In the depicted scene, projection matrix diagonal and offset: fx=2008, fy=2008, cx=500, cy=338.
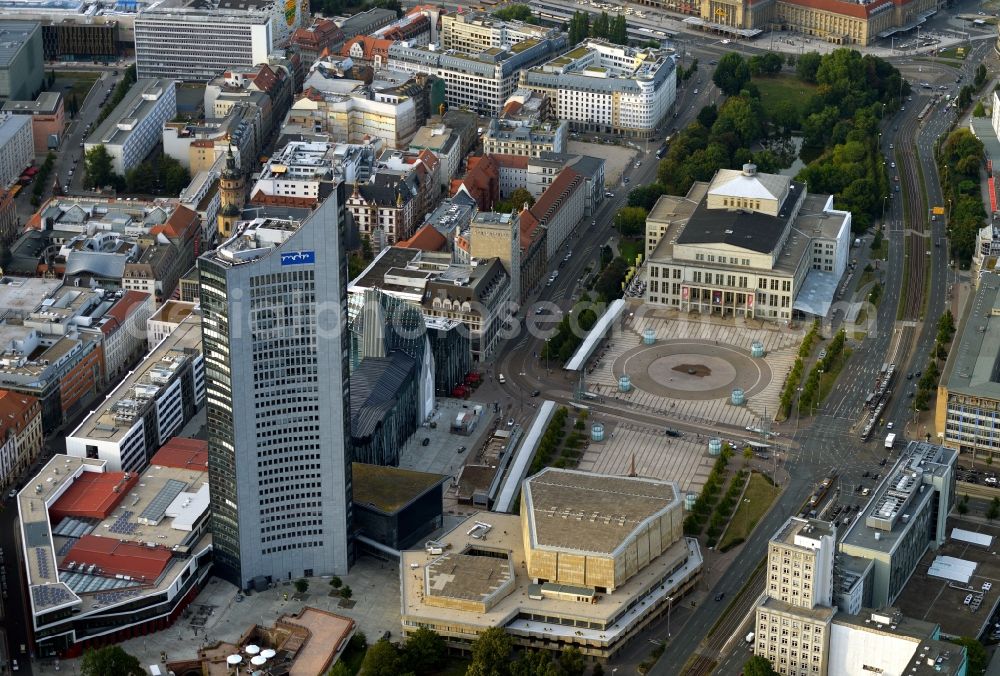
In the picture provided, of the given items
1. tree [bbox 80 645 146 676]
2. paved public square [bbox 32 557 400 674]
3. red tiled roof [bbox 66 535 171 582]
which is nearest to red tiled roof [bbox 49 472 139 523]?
red tiled roof [bbox 66 535 171 582]

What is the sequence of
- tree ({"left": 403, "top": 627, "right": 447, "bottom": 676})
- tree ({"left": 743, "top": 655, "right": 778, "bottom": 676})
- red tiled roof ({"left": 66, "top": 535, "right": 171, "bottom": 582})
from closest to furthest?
tree ({"left": 743, "top": 655, "right": 778, "bottom": 676}) < tree ({"left": 403, "top": 627, "right": 447, "bottom": 676}) < red tiled roof ({"left": 66, "top": 535, "right": 171, "bottom": 582})

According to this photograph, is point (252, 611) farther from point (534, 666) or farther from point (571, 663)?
point (571, 663)

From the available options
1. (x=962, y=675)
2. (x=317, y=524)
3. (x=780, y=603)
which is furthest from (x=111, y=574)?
(x=962, y=675)

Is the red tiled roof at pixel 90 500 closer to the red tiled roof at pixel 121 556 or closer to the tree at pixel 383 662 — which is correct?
the red tiled roof at pixel 121 556

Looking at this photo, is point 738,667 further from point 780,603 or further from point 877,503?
point 877,503

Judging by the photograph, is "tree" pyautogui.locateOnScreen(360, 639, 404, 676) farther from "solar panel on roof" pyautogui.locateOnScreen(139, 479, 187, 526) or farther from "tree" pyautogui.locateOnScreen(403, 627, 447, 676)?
"solar panel on roof" pyautogui.locateOnScreen(139, 479, 187, 526)

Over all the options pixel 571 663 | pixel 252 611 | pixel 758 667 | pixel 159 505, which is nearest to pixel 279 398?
pixel 159 505
